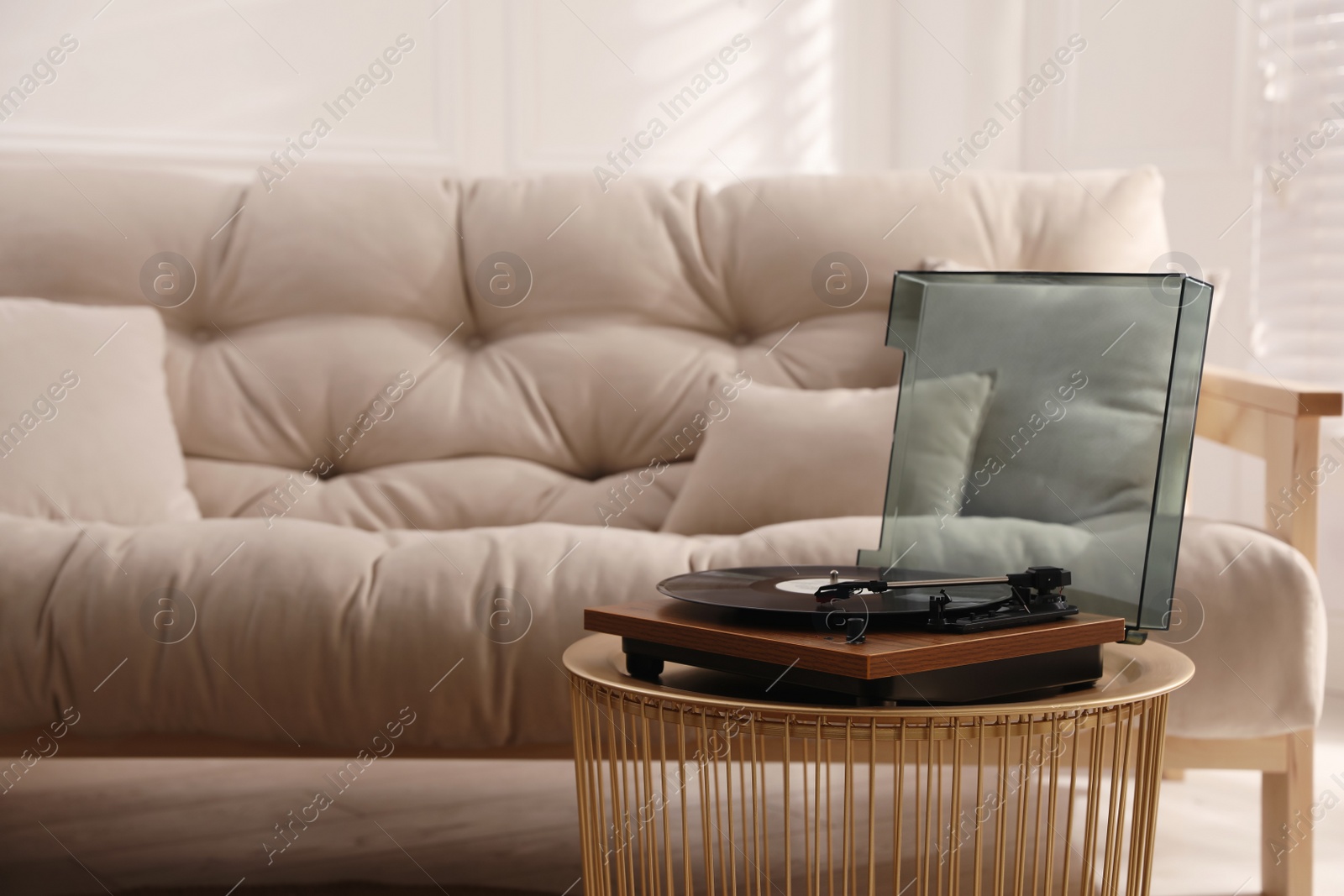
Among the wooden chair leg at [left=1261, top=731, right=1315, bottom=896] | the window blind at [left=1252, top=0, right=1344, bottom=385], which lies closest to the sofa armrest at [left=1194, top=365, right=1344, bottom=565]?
the wooden chair leg at [left=1261, top=731, right=1315, bottom=896]

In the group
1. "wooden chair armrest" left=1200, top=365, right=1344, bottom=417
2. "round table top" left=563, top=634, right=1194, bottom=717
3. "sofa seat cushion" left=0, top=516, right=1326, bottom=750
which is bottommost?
"sofa seat cushion" left=0, top=516, right=1326, bottom=750

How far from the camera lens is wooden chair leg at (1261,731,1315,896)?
3.54 ft

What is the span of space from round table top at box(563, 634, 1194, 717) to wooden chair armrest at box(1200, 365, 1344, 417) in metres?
0.48

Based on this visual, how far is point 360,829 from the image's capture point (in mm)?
1348

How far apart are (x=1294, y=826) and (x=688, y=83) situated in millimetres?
1849

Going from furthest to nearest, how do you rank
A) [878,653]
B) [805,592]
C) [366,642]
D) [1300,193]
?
[1300,193] → [366,642] → [805,592] → [878,653]

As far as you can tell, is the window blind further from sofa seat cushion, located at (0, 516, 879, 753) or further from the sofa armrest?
sofa seat cushion, located at (0, 516, 879, 753)

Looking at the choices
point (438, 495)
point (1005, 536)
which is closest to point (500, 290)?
point (438, 495)

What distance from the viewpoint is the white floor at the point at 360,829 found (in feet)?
3.91

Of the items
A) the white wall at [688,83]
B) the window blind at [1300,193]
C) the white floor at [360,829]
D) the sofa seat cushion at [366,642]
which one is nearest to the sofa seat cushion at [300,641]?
the sofa seat cushion at [366,642]

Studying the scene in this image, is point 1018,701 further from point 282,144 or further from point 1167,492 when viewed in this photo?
point 282,144

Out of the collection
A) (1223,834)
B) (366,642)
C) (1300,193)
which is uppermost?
(1300,193)

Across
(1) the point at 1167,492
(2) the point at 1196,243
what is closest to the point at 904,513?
(1) the point at 1167,492

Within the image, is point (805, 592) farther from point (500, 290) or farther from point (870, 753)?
point (500, 290)
